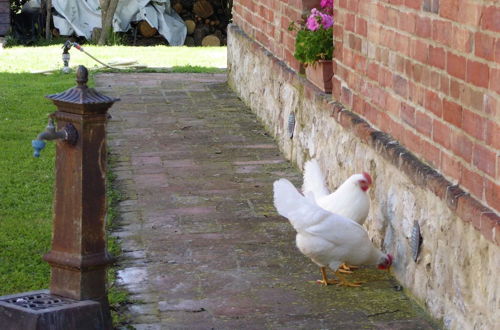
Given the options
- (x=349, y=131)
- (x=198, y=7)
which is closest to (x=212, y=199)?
(x=349, y=131)

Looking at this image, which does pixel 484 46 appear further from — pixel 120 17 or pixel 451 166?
pixel 120 17

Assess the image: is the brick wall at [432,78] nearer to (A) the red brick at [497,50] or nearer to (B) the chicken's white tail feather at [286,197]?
(A) the red brick at [497,50]

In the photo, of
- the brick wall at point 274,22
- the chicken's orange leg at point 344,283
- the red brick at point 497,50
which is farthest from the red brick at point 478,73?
the brick wall at point 274,22

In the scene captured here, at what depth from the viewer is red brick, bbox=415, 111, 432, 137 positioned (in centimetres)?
484

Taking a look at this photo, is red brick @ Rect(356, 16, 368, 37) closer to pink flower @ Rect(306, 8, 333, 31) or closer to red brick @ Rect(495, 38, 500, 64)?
pink flower @ Rect(306, 8, 333, 31)

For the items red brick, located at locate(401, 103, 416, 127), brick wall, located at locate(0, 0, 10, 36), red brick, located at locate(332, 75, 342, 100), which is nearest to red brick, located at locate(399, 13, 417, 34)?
red brick, located at locate(401, 103, 416, 127)

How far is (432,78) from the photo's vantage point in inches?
189

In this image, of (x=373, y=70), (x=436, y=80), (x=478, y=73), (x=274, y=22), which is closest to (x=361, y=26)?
(x=373, y=70)

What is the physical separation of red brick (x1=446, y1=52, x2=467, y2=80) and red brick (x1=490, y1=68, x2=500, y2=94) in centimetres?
32

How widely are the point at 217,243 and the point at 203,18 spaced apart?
13.8 metres

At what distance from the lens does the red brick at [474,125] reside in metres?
4.15

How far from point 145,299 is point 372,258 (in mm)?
1150

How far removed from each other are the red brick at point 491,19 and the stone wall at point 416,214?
2.29 feet

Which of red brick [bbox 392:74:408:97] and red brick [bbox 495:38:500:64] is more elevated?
red brick [bbox 495:38:500:64]
